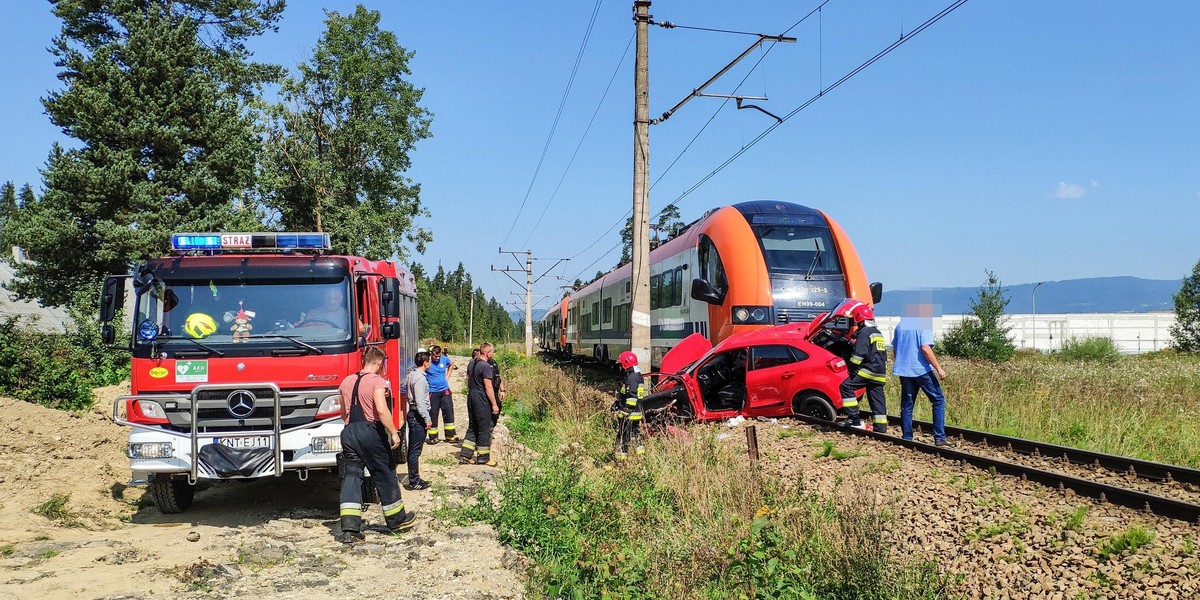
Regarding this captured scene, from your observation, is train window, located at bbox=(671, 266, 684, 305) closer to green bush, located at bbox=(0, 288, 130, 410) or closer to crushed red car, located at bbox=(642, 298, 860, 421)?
crushed red car, located at bbox=(642, 298, 860, 421)

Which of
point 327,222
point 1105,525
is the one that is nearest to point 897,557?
point 1105,525

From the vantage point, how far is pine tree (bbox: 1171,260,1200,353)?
125 ft

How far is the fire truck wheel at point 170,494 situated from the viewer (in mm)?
7836

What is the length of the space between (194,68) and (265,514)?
2109 cm

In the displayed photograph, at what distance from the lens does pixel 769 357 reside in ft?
38.5

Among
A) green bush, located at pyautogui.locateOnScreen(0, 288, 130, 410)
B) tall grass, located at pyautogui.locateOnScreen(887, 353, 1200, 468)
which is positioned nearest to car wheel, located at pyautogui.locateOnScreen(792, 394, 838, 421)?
tall grass, located at pyautogui.locateOnScreen(887, 353, 1200, 468)

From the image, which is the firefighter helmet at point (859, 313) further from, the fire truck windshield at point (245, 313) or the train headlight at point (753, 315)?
the fire truck windshield at point (245, 313)

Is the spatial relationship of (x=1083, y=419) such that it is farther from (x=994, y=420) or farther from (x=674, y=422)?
(x=674, y=422)

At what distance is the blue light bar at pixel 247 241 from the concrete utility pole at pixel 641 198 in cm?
585

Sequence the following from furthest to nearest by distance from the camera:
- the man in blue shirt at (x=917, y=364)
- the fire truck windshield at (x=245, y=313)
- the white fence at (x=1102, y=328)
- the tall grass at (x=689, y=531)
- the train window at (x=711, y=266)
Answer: the white fence at (x=1102, y=328) < the train window at (x=711, y=266) < the man in blue shirt at (x=917, y=364) < the fire truck windshield at (x=245, y=313) < the tall grass at (x=689, y=531)

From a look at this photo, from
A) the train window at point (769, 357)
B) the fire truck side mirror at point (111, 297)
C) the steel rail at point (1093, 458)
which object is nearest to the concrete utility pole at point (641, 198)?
the train window at point (769, 357)

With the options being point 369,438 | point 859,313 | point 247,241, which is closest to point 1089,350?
point 859,313

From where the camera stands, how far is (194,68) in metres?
24.9

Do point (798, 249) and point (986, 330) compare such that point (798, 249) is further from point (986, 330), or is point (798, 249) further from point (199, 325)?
point (986, 330)
